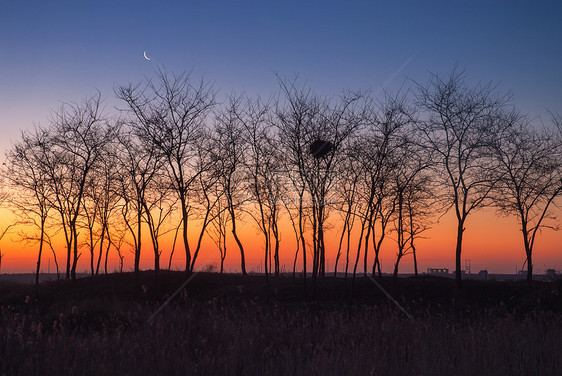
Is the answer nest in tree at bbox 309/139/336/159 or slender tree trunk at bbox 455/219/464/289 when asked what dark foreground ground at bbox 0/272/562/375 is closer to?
nest in tree at bbox 309/139/336/159

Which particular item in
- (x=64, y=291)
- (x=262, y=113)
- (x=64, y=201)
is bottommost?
(x=64, y=291)

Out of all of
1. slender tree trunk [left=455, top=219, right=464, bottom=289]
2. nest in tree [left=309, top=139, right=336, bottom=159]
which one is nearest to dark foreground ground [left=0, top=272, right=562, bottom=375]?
nest in tree [left=309, top=139, right=336, bottom=159]

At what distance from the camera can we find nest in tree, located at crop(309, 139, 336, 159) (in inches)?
944

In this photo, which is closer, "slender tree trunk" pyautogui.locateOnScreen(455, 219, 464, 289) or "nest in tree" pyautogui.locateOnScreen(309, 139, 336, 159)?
"nest in tree" pyautogui.locateOnScreen(309, 139, 336, 159)

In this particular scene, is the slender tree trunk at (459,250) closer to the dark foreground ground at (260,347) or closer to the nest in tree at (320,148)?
the nest in tree at (320,148)

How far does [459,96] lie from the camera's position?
25344 mm

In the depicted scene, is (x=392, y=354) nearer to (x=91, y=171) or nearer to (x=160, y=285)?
(x=160, y=285)

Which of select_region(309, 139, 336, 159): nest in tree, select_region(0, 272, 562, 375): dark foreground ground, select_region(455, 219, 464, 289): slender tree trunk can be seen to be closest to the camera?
select_region(0, 272, 562, 375): dark foreground ground

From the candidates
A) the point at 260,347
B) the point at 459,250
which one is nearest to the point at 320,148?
the point at 459,250

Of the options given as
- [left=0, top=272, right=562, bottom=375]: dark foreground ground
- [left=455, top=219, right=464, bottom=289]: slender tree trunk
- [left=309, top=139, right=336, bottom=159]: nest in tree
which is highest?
[left=309, top=139, right=336, bottom=159]: nest in tree

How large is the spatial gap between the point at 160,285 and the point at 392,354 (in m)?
22.7

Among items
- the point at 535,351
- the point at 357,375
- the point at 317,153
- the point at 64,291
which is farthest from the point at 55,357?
the point at 64,291

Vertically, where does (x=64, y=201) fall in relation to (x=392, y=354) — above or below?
above

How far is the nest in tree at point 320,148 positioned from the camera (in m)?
24.0
